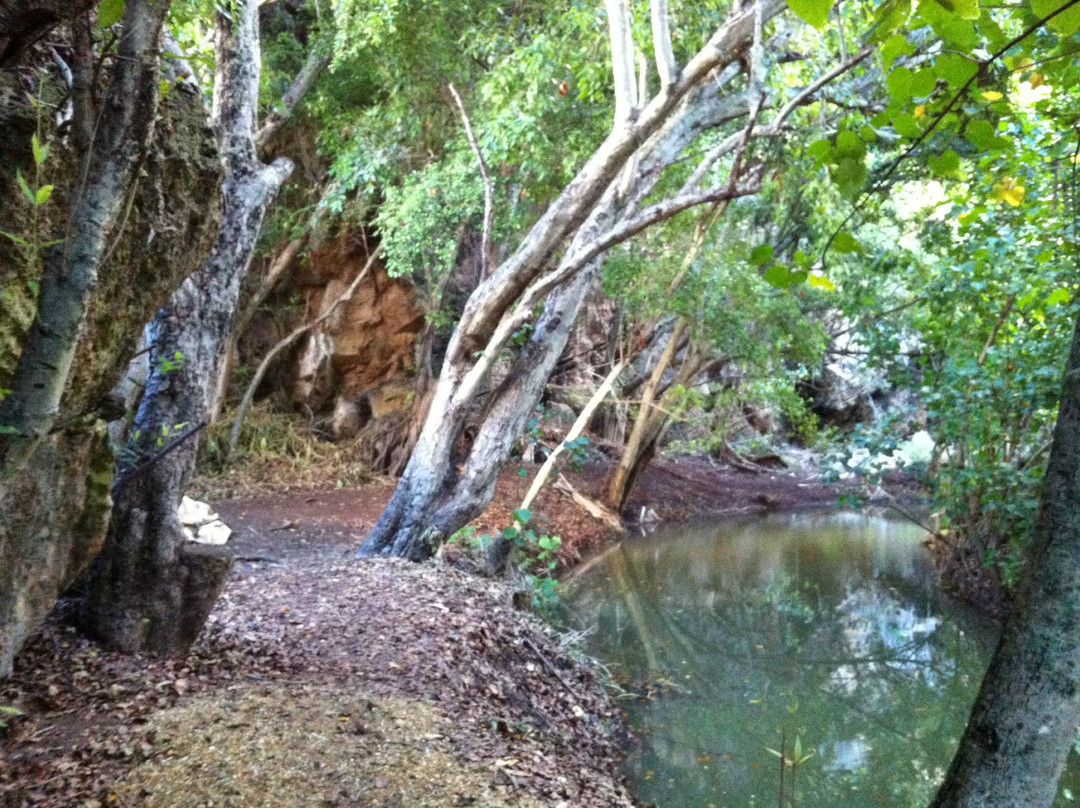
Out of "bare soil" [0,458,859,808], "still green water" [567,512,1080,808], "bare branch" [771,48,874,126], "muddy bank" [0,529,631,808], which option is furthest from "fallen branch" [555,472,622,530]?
"bare branch" [771,48,874,126]

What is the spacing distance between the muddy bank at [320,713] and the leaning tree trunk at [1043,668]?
188 cm

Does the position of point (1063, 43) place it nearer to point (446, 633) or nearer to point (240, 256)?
point (240, 256)

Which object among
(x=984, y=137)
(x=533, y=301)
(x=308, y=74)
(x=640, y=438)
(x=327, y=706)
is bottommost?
(x=327, y=706)

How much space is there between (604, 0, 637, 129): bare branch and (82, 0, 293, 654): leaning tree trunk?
8.38ft

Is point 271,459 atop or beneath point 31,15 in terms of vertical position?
beneath

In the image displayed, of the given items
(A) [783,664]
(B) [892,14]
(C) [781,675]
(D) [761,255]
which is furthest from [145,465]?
(A) [783,664]

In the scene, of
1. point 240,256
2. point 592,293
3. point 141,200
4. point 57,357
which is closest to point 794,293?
point 592,293

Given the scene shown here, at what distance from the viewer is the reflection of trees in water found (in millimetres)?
5590

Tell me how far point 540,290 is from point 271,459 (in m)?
7.20

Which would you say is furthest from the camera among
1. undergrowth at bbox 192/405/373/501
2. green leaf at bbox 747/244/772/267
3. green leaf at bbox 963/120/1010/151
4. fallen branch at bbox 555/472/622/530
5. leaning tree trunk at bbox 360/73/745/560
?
fallen branch at bbox 555/472/622/530

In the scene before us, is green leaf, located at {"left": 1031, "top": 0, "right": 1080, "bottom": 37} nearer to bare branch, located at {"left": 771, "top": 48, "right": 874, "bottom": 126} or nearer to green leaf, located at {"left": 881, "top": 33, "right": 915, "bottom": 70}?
green leaf, located at {"left": 881, "top": 33, "right": 915, "bottom": 70}

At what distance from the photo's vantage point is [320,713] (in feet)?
12.3

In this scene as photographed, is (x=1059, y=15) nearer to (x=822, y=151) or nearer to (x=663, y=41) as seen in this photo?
(x=822, y=151)

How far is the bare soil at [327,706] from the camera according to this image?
295cm
